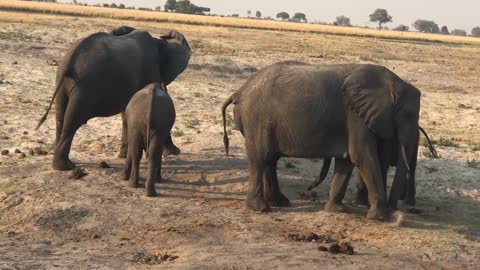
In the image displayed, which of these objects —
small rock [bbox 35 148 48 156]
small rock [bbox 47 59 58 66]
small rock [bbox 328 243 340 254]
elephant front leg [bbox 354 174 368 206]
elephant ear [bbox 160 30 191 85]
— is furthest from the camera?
small rock [bbox 47 59 58 66]

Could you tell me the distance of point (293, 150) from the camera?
10.8 m

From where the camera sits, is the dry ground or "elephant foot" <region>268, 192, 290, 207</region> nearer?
the dry ground

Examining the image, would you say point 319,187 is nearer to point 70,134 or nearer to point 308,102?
point 308,102

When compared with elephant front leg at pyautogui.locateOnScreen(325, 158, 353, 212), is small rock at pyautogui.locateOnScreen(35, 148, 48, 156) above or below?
below

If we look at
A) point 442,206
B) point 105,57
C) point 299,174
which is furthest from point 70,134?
point 442,206

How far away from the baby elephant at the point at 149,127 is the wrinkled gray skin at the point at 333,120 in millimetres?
1266

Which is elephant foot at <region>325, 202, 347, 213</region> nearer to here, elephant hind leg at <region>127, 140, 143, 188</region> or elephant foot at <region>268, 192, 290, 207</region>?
elephant foot at <region>268, 192, 290, 207</region>

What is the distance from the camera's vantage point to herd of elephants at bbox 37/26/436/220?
10.4 metres

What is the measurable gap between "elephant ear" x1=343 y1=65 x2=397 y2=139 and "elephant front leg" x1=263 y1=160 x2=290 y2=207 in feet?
5.93

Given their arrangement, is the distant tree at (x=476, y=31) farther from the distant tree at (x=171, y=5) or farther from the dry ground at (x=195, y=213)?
the dry ground at (x=195, y=213)

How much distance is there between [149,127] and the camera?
11172 millimetres

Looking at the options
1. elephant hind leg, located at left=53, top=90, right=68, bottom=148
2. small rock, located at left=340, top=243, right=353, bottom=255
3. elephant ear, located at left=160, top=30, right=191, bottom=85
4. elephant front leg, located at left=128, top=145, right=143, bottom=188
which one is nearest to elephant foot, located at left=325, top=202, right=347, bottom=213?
small rock, located at left=340, top=243, right=353, bottom=255

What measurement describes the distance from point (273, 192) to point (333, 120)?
1650 millimetres

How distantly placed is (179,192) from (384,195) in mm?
3474
